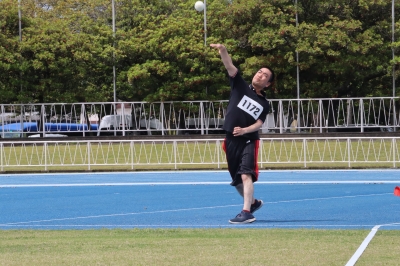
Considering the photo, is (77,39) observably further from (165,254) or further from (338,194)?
(165,254)

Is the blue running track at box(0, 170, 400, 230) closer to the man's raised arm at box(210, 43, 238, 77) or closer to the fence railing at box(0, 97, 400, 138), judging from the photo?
the man's raised arm at box(210, 43, 238, 77)

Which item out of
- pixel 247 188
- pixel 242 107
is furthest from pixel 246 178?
pixel 242 107

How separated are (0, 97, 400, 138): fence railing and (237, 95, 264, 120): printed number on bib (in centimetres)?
2155

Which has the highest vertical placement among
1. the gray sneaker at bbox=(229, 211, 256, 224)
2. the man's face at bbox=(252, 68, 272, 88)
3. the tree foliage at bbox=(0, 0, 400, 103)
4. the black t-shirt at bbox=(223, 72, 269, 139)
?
the tree foliage at bbox=(0, 0, 400, 103)

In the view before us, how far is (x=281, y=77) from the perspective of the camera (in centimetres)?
3316

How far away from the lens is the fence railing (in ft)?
103

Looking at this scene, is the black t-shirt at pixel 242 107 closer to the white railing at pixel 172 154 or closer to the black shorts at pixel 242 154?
the black shorts at pixel 242 154

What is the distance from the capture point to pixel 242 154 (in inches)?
393

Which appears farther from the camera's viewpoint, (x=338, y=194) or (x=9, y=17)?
(x=9, y=17)

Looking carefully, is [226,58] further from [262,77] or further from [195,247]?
[195,247]


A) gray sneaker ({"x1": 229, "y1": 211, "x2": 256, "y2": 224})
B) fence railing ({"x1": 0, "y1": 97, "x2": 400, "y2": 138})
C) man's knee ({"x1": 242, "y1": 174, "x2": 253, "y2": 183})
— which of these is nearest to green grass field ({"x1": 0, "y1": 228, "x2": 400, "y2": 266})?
gray sneaker ({"x1": 229, "y1": 211, "x2": 256, "y2": 224})

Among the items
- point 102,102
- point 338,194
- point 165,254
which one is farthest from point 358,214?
point 102,102

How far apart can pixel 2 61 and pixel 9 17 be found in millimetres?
2657

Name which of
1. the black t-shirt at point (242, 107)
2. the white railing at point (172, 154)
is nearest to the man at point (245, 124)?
A: the black t-shirt at point (242, 107)
